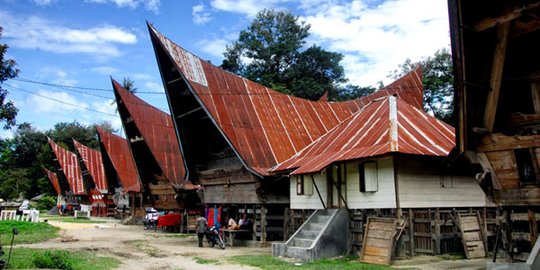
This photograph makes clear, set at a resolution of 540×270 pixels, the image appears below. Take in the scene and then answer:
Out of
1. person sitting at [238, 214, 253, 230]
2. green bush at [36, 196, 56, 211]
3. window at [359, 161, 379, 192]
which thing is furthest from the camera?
green bush at [36, 196, 56, 211]

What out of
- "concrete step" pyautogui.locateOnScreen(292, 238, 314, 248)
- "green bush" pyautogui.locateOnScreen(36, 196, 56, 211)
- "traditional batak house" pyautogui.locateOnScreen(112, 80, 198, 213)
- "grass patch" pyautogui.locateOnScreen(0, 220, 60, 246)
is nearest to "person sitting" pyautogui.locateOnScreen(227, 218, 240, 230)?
"concrete step" pyautogui.locateOnScreen(292, 238, 314, 248)

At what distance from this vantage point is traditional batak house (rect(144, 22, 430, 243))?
1841 centimetres

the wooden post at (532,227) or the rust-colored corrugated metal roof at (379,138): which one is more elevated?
the rust-colored corrugated metal roof at (379,138)

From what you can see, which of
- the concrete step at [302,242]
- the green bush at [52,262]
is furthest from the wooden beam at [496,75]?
the green bush at [52,262]

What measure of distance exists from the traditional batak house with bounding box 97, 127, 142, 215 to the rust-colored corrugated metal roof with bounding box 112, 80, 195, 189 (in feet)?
30.8

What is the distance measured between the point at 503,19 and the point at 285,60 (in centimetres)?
3934

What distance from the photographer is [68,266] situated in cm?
1035

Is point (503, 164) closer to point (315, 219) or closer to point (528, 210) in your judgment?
point (528, 210)

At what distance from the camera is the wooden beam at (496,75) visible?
8.02m

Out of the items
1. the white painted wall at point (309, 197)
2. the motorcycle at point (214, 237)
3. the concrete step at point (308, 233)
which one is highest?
the white painted wall at point (309, 197)

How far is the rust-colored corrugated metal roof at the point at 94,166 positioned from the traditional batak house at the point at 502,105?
44684 millimetres

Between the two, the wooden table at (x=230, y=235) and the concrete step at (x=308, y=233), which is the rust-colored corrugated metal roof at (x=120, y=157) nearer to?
the wooden table at (x=230, y=235)

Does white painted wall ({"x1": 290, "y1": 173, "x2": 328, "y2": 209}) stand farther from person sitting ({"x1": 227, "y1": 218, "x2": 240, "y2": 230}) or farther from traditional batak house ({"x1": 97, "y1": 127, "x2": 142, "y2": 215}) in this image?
traditional batak house ({"x1": 97, "y1": 127, "x2": 142, "y2": 215})

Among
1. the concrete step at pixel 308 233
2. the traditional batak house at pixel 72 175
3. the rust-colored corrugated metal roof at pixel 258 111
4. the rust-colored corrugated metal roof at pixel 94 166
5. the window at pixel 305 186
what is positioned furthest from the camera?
the traditional batak house at pixel 72 175
